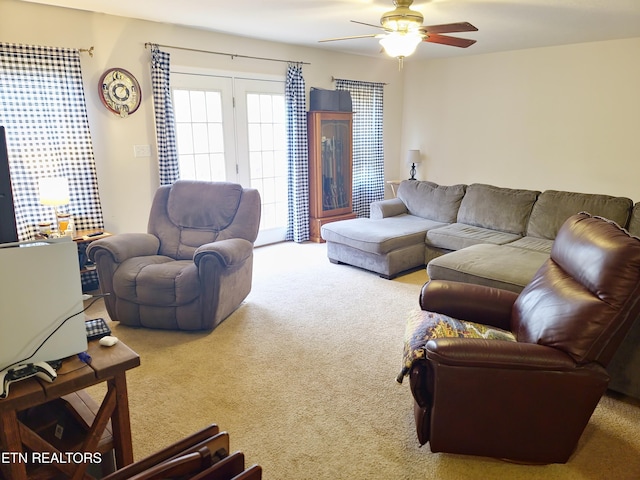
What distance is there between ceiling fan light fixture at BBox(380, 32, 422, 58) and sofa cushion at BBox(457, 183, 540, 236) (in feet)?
6.84

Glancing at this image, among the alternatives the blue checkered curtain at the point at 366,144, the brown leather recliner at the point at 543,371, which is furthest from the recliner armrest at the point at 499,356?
the blue checkered curtain at the point at 366,144

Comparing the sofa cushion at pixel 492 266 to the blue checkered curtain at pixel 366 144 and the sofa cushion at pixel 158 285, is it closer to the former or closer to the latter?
the sofa cushion at pixel 158 285

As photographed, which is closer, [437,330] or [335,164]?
[437,330]

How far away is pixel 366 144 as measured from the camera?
6.47m

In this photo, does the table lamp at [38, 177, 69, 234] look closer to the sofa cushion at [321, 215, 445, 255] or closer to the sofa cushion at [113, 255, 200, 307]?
the sofa cushion at [113, 255, 200, 307]

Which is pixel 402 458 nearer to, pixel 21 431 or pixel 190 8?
pixel 21 431

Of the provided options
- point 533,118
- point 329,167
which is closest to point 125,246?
point 329,167

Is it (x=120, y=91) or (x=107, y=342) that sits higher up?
(x=120, y=91)

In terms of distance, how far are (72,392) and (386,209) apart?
4200 millimetres

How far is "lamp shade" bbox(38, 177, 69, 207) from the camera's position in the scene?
3457mm

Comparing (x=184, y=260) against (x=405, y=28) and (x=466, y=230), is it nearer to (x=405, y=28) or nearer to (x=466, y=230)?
(x=405, y=28)

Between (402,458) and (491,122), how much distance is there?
520 centimetres

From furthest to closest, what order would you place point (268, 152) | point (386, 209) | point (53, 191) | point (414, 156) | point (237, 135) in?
point (414, 156)
point (268, 152)
point (386, 209)
point (237, 135)
point (53, 191)

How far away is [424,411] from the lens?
1.92m
